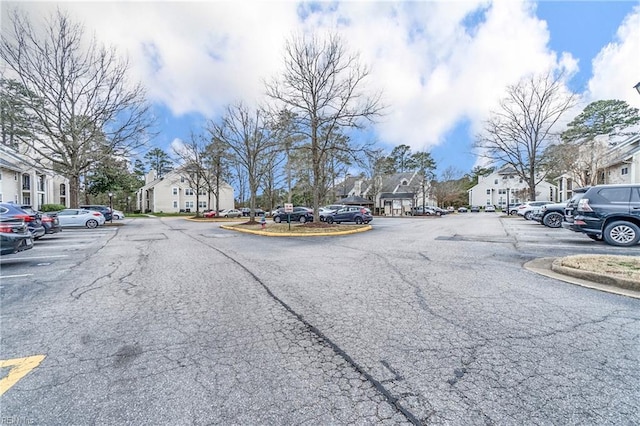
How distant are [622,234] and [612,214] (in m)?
0.67

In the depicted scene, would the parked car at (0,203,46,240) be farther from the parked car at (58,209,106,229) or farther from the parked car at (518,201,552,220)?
the parked car at (518,201,552,220)

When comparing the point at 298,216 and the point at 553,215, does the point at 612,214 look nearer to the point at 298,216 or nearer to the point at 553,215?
the point at 553,215

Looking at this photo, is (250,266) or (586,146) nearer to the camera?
(250,266)

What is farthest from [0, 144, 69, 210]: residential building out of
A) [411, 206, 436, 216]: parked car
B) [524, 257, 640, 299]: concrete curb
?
[411, 206, 436, 216]: parked car

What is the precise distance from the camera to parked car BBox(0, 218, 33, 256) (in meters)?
6.56

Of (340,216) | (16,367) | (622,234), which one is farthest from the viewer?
(340,216)

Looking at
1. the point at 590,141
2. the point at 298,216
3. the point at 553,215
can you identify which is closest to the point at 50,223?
the point at 298,216

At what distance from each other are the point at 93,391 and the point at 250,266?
4.69 m

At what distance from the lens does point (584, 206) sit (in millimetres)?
9484

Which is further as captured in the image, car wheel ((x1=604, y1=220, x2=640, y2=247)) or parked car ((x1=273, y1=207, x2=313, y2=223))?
parked car ((x1=273, y1=207, x2=313, y2=223))

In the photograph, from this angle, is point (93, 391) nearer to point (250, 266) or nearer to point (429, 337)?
point (429, 337)

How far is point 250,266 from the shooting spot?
7012 mm

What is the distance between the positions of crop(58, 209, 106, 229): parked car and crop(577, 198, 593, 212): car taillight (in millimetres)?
27212

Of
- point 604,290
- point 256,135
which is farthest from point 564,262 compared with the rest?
point 256,135
